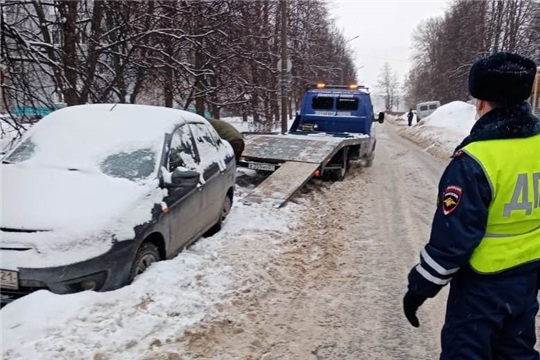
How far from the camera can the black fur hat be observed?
7.07ft

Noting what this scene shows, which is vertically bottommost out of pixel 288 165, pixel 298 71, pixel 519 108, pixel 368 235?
pixel 368 235

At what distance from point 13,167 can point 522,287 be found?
4769 millimetres

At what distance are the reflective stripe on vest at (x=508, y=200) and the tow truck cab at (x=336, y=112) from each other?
40.3ft

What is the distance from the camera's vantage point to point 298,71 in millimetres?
33094

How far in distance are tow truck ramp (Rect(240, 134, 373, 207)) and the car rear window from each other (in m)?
1.28

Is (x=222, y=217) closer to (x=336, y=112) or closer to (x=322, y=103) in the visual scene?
(x=336, y=112)

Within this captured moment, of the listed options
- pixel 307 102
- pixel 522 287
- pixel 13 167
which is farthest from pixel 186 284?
pixel 307 102

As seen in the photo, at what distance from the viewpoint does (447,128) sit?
2705 centimetres

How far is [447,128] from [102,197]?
25.4 meters

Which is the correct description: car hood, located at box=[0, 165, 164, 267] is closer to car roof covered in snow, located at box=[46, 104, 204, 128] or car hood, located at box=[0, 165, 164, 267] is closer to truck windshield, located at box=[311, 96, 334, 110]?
car roof covered in snow, located at box=[46, 104, 204, 128]

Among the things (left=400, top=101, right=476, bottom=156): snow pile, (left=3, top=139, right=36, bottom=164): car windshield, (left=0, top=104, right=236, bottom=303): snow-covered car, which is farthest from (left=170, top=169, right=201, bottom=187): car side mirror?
(left=400, top=101, right=476, bottom=156): snow pile

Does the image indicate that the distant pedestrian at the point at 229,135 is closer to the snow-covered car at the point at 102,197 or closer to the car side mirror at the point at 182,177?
the snow-covered car at the point at 102,197

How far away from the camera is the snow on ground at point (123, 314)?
349 centimetres

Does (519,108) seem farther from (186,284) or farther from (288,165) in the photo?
(288,165)
